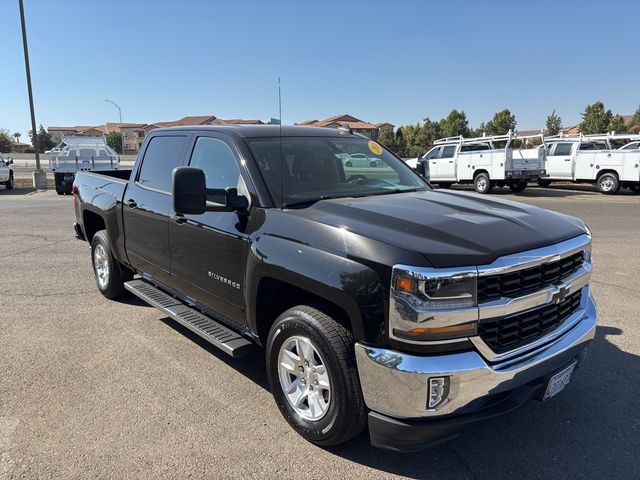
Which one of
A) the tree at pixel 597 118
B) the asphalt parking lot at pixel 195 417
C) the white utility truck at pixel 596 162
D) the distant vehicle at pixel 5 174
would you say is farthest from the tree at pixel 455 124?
the asphalt parking lot at pixel 195 417

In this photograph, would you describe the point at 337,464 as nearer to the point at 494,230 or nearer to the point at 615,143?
the point at 494,230

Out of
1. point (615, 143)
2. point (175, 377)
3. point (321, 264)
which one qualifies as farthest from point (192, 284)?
point (615, 143)

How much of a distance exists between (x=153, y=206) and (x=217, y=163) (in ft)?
3.27

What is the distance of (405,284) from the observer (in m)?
2.43

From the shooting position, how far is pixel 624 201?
16438 millimetres

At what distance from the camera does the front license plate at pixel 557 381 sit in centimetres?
281

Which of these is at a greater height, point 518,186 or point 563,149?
point 563,149

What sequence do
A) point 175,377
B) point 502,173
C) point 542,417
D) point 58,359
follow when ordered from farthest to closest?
point 502,173
point 58,359
point 175,377
point 542,417

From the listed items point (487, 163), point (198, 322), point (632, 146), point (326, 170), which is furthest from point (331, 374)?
point (632, 146)

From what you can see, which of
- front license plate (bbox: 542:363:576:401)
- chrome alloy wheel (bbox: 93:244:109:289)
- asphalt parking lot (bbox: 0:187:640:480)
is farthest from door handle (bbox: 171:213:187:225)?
front license plate (bbox: 542:363:576:401)

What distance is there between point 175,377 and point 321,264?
6.13ft

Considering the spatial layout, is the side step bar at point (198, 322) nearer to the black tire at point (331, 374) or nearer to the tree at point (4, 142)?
the black tire at point (331, 374)

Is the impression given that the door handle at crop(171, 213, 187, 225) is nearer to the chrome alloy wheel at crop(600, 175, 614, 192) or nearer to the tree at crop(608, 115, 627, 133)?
the chrome alloy wheel at crop(600, 175, 614, 192)

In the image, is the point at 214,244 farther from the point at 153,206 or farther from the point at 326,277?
the point at 326,277
